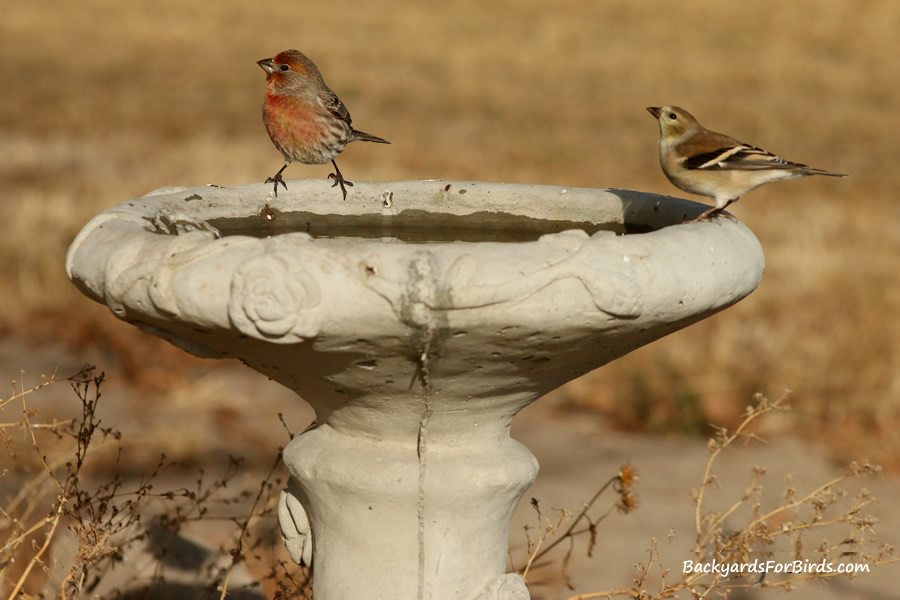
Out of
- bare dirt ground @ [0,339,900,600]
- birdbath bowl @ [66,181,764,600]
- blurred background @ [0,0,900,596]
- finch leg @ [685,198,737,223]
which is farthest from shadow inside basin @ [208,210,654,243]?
blurred background @ [0,0,900,596]

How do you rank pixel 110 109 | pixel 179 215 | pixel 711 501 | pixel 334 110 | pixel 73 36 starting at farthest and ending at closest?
pixel 73 36
pixel 110 109
pixel 711 501
pixel 334 110
pixel 179 215

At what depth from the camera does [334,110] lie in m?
3.84

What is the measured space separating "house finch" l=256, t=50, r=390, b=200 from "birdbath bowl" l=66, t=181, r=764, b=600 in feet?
1.35

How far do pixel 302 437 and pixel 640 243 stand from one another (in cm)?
126

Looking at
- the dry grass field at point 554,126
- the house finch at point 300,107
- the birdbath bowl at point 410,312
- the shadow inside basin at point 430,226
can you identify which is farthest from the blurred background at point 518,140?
the birdbath bowl at point 410,312

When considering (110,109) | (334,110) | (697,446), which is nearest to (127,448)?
(334,110)

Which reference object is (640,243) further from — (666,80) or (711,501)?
(666,80)

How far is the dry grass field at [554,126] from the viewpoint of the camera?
679 cm

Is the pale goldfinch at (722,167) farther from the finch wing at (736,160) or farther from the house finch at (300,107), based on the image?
the house finch at (300,107)

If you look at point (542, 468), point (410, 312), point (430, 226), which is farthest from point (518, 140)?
point (410, 312)

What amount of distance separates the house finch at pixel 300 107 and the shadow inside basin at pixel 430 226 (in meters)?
0.39

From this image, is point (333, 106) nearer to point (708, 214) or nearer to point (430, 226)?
point (430, 226)

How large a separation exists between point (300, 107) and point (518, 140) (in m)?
10.9

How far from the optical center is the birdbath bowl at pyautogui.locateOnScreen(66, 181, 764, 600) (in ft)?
7.66
